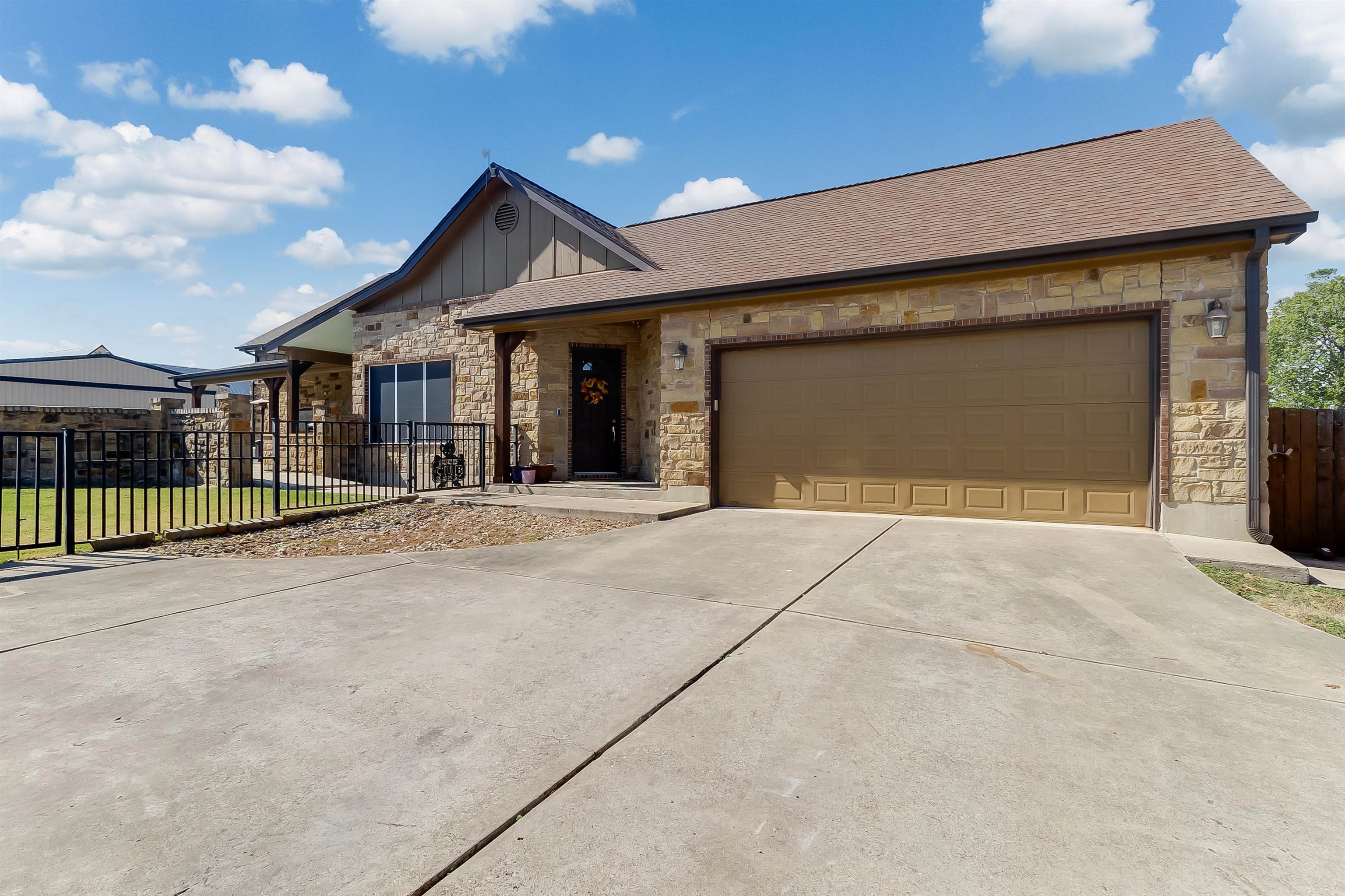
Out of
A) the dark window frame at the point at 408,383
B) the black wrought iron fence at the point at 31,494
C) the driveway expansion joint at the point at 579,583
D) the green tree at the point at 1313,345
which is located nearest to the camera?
the driveway expansion joint at the point at 579,583

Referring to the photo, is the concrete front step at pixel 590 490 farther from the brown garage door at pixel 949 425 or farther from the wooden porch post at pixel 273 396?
the wooden porch post at pixel 273 396

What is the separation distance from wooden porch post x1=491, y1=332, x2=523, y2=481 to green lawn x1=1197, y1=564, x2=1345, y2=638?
10.3m

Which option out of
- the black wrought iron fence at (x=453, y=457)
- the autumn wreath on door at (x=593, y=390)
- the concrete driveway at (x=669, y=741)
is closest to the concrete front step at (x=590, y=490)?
the black wrought iron fence at (x=453, y=457)

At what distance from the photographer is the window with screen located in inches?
536

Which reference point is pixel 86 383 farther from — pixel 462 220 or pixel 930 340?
pixel 930 340

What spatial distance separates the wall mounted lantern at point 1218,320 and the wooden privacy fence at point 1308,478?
82.9 inches

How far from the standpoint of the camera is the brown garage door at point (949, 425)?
24.3 ft

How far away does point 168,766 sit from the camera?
7.69 ft

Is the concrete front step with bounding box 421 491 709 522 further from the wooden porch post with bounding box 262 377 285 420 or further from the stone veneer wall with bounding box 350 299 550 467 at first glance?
the wooden porch post with bounding box 262 377 285 420

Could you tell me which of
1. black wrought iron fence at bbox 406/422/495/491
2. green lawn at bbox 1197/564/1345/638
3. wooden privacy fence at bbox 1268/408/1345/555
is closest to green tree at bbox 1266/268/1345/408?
wooden privacy fence at bbox 1268/408/1345/555

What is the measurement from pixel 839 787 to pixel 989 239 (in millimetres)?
7775

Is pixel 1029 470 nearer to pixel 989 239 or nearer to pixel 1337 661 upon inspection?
pixel 989 239

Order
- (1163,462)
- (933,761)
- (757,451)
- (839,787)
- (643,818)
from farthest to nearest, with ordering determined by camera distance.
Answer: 1. (757,451)
2. (1163,462)
3. (933,761)
4. (839,787)
5. (643,818)

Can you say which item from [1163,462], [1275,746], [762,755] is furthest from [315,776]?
[1163,462]
